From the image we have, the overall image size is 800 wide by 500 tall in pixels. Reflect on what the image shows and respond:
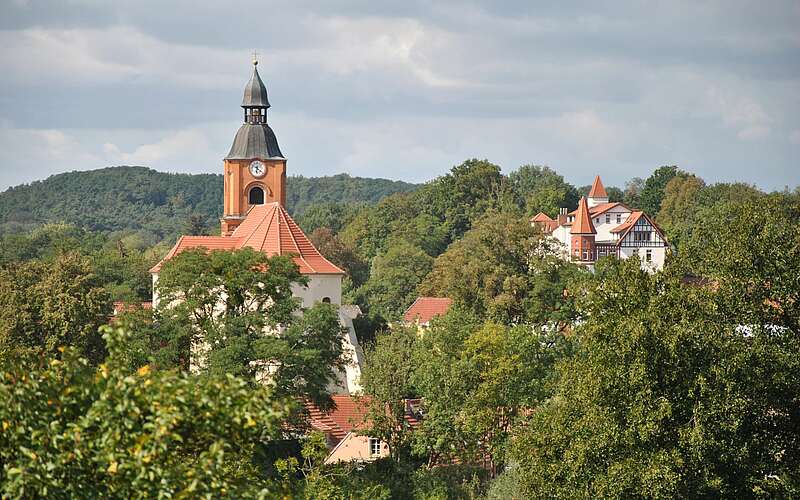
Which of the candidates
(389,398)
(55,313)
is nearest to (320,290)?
(389,398)

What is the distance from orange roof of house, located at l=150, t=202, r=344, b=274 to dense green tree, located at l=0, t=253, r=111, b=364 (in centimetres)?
294

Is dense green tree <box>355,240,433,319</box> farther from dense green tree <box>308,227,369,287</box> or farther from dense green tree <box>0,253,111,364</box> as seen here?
dense green tree <box>0,253,111,364</box>

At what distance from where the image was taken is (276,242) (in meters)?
45.4

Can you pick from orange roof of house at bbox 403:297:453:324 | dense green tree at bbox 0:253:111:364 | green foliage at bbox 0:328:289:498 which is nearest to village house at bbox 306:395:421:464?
dense green tree at bbox 0:253:111:364

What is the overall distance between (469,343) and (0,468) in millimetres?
27736

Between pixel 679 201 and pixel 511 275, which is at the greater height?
pixel 679 201

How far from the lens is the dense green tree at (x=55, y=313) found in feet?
138

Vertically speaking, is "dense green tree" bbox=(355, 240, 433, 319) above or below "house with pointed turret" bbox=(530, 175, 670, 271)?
below

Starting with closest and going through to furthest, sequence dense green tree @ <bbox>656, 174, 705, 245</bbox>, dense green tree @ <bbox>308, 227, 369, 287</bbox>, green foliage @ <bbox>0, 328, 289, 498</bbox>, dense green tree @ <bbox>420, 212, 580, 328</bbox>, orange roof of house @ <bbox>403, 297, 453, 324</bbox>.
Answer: green foliage @ <bbox>0, 328, 289, 498</bbox>, dense green tree @ <bbox>420, 212, 580, 328</bbox>, orange roof of house @ <bbox>403, 297, 453, 324</bbox>, dense green tree @ <bbox>308, 227, 369, 287</bbox>, dense green tree @ <bbox>656, 174, 705, 245</bbox>

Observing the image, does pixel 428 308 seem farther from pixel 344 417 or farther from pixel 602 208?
pixel 602 208

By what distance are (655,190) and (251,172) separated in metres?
71.0

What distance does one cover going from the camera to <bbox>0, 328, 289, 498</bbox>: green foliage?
1096 cm

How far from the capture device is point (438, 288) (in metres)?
70.6

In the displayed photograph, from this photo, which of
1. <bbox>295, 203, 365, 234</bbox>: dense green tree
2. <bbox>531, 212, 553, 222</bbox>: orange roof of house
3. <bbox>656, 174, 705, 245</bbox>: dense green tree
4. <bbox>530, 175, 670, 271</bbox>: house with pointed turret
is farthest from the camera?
<bbox>295, 203, 365, 234</bbox>: dense green tree
